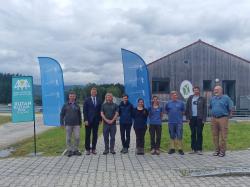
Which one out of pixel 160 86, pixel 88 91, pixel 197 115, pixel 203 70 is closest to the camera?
pixel 197 115

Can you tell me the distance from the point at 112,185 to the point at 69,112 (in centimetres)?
397

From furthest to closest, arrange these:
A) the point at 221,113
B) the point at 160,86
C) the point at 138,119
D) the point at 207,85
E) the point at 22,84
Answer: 1. the point at 207,85
2. the point at 160,86
3. the point at 22,84
4. the point at 138,119
5. the point at 221,113

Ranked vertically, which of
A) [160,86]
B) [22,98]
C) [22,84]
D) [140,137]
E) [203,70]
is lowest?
[140,137]

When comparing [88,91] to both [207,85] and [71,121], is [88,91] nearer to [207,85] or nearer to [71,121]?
[71,121]

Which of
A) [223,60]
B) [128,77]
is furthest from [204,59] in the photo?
[128,77]

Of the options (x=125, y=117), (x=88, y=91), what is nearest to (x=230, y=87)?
(x=88, y=91)

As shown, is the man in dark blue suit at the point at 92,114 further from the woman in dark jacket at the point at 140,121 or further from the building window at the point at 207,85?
the building window at the point at 207,85

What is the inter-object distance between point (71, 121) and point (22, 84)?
Answer: 184 centimetres

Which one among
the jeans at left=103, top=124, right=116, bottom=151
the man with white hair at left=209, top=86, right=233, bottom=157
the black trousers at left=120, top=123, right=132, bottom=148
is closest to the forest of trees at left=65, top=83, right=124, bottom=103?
the jeans at left=103, top=124, right=116, bottom=151

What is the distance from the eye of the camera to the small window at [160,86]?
1514 inches

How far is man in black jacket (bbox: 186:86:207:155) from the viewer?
11.0m

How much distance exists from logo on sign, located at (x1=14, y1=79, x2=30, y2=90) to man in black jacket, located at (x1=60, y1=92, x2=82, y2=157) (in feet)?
4.46

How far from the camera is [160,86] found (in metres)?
39.1

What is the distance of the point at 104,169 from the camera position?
8.88 meters
